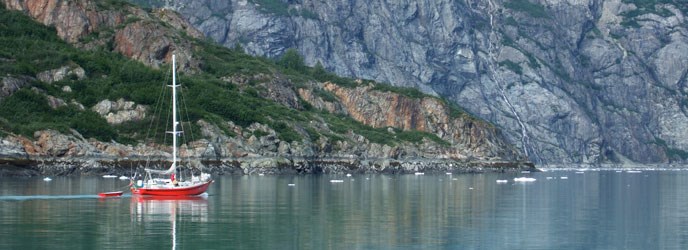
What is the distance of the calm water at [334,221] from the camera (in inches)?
2101

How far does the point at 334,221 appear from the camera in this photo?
65.5 meters

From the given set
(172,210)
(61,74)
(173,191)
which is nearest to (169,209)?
(172,210)

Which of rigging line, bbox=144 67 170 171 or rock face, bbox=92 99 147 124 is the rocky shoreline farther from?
rock face, bbox=92 99 147 124

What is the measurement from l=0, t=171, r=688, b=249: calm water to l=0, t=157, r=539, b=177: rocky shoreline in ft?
114

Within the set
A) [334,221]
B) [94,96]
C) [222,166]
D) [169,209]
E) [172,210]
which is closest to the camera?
[334,221]

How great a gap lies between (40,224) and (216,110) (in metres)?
125

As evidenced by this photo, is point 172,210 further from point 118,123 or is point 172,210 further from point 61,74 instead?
point 61,74

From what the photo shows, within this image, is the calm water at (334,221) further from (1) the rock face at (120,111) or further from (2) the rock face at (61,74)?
(2) the rock face at (61,74)

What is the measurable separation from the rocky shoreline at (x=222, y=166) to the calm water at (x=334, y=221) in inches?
1366

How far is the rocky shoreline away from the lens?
133m

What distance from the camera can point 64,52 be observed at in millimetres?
187125

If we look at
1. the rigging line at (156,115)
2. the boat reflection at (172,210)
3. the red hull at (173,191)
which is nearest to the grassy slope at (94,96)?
the rigging line at (156,115)

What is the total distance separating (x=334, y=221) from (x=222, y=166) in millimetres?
95020

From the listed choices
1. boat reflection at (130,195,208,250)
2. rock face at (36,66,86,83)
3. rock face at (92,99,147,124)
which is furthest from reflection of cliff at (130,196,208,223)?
rock face at (36,66,86,83)
